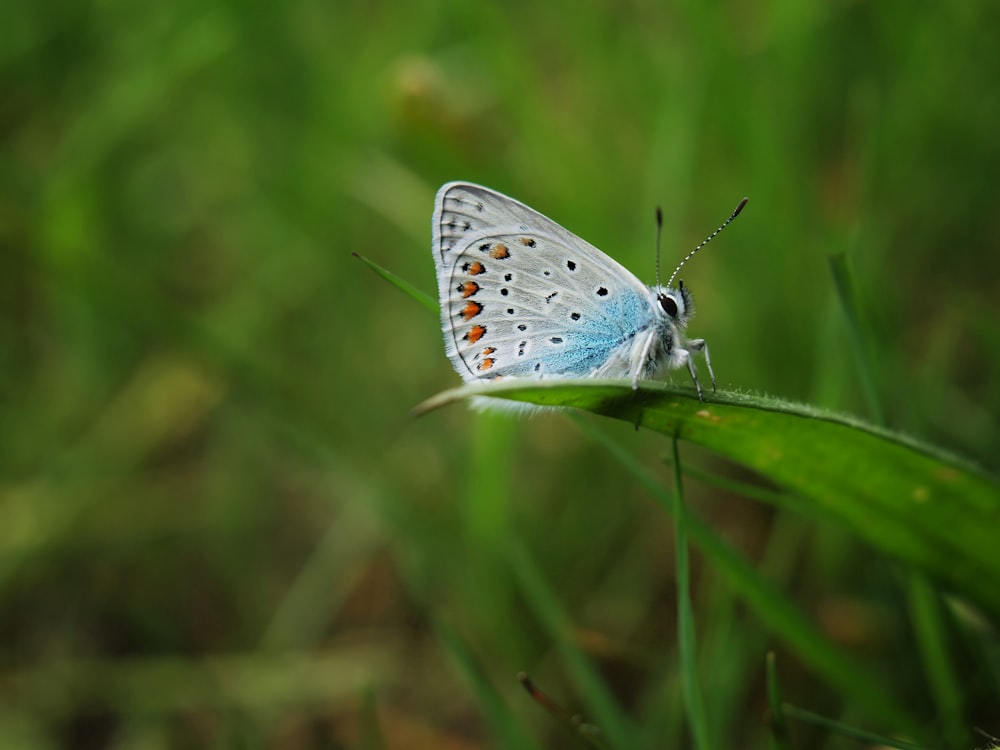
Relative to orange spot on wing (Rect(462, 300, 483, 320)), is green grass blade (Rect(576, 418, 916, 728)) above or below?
below

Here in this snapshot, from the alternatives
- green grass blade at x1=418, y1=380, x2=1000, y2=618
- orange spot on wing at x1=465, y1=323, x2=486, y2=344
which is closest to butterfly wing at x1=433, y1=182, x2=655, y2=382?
orange spot on wing at x1=465, y1=323, x2=486, y2=344

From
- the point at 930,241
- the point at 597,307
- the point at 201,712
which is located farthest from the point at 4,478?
the point at 930,241

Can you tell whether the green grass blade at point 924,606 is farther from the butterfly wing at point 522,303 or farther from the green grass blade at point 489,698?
the green grass blade at point 489,698

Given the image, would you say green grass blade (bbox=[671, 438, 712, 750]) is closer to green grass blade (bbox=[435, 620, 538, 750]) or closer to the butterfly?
green grass blade (bbox=[435, 620, 538, 750])

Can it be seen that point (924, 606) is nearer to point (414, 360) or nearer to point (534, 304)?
point (534, 304)

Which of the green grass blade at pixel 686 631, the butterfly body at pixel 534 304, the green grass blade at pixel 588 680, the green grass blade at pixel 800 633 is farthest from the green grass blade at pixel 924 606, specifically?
the green grass blade at pixel 588 680

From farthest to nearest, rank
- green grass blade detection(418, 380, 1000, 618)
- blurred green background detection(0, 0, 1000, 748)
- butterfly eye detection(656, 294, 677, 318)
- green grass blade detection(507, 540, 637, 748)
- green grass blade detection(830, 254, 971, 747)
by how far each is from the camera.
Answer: blurred green background detection(0, 0, 1000, 748) < butterfly eye detection(656, 294, 677, 318) < green grass blade detection(507, 540, 637, 748) < green grass blade detection(830, 254, 971, 747) < green grass blade detection(418, 380, 1000, 618)

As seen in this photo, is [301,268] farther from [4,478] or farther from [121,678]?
[121,678]

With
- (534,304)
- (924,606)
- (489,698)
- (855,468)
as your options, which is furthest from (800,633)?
(534,304)
